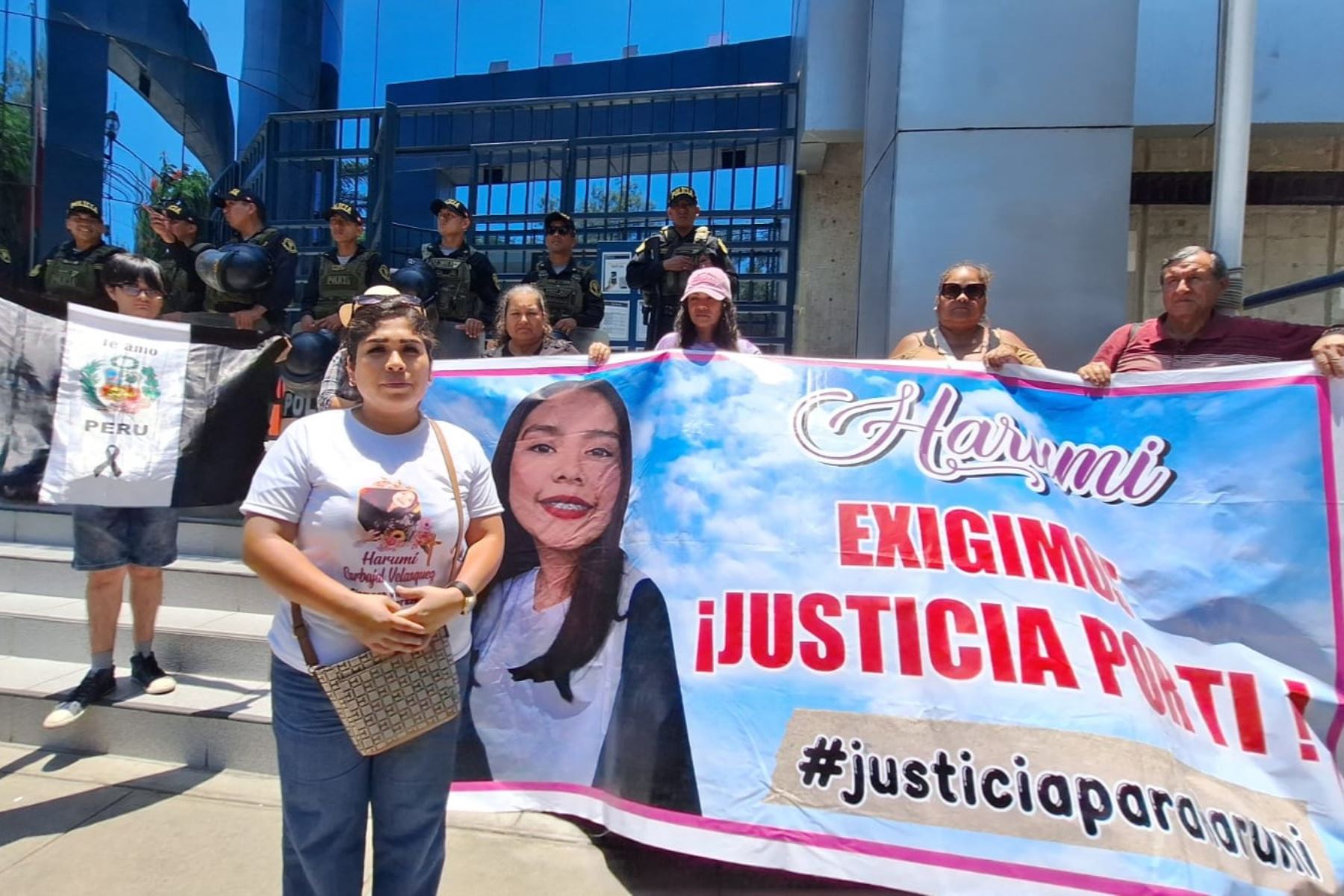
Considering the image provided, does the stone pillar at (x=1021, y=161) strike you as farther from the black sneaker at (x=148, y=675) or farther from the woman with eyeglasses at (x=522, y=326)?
the black sneaker at (x=148, y=675)

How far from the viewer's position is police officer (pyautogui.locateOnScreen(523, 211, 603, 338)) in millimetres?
5609

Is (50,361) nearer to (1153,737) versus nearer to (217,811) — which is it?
(217,811)

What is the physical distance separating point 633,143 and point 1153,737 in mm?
6705

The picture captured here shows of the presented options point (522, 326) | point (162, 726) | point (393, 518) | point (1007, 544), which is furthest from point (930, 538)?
point (162, 726)

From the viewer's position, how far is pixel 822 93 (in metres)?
6.72

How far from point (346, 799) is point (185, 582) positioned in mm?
Result: 3165

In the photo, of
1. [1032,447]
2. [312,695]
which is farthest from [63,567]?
[1032,447]

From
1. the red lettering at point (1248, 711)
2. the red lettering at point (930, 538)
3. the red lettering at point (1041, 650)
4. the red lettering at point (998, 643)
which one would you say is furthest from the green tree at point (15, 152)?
the red lettering at point (1248, 711)

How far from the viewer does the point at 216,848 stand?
296 cm

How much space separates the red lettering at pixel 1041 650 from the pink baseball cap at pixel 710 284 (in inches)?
67.7

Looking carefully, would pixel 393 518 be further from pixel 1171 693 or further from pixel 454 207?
pixel 454 207

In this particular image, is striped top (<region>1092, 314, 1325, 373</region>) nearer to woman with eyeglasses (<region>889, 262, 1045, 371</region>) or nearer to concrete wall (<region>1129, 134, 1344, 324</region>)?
woman with eyeglasses (<region>889, 262, 1045, 371</region>)

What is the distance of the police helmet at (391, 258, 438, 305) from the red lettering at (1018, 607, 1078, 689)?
3.93m

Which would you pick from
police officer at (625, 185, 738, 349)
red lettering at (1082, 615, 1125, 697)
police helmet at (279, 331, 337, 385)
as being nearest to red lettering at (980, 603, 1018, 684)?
red lettering at (1082, 615, 1125, 697)
